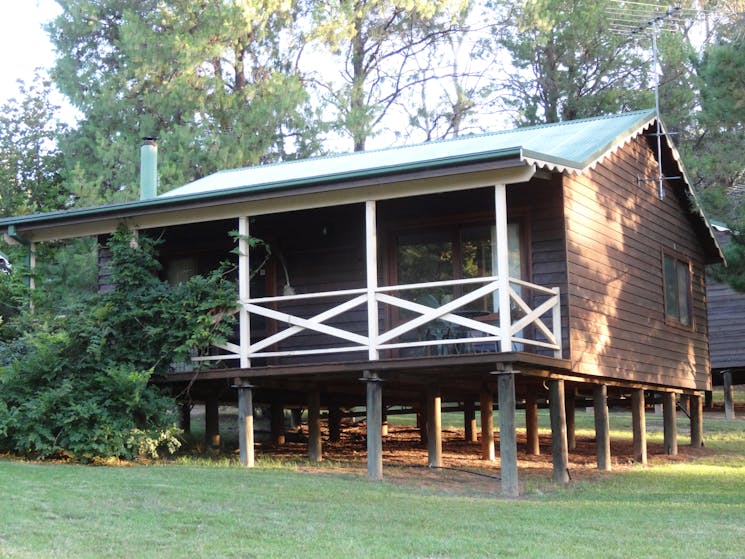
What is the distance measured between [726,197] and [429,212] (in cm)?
515

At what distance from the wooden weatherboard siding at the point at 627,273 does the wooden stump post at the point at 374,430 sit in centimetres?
267

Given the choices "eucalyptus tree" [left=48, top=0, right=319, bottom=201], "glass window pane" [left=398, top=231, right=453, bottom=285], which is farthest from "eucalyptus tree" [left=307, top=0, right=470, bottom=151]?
"glass window pane" [left=398, top=231, right=453, bottom=285]

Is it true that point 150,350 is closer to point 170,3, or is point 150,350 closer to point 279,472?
point 279,472

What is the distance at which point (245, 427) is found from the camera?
15.0m

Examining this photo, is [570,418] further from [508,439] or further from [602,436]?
[508,439]

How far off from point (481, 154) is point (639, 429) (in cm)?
677

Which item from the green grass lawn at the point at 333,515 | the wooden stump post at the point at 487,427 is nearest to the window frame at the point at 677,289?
the wooden stump post at the point at 487,427

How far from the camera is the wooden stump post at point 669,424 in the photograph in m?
18.9

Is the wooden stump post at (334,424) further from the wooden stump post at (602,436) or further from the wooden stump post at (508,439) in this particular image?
the wooden stump post at (508,439)

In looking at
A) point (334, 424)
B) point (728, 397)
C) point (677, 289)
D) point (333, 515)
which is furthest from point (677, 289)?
point (333, 515)

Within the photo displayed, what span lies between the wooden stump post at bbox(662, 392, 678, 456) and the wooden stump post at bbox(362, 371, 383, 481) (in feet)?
22.9

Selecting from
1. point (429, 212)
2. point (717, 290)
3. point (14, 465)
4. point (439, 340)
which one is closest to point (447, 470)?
point (439, 340)

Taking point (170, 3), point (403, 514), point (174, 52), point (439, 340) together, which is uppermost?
point (170, 3)

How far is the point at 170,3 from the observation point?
27.7m
